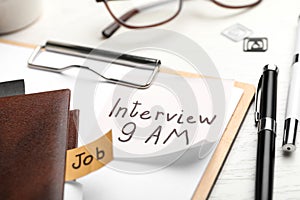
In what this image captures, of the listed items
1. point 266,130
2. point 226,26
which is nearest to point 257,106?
point 266,130

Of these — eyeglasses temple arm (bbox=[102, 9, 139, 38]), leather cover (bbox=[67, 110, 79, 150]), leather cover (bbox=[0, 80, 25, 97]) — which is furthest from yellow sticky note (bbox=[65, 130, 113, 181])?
eyeglasses temple arm (bbox=[102, 9, 139, 38])

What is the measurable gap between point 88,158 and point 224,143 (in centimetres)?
15

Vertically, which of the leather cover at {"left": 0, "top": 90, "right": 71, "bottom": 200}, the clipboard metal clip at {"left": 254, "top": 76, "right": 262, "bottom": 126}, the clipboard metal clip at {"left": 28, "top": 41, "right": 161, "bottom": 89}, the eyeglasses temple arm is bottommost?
the leather cover at {"left": 0, "top": 90, "right": 71, "bottom": 200}

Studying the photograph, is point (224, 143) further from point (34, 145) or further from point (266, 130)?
point (34, 145)

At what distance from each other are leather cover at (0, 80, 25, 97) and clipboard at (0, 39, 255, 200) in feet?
0.57

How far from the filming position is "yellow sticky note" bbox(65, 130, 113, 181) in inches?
21.6

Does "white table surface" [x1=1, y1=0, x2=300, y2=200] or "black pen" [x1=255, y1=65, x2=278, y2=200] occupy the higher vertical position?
"white table surface" [x1=1, y1=0, x2=300, y2=200]

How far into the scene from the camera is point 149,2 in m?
0.84

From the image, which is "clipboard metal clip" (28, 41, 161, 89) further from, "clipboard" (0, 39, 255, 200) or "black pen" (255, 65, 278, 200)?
"black pen" (255, 65, 278, 200)

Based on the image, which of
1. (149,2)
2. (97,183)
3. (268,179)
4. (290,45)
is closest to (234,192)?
(268,179)

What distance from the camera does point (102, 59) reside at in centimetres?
71

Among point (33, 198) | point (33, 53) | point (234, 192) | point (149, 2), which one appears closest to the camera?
point (33, 198)

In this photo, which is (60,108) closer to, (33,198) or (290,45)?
(33,198)

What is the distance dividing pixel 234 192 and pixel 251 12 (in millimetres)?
336
